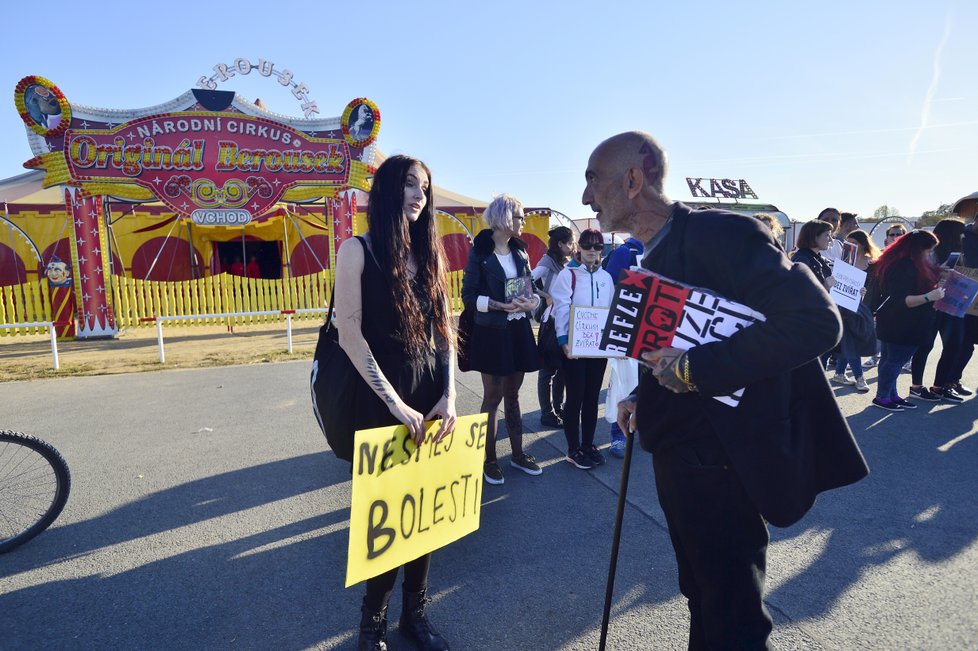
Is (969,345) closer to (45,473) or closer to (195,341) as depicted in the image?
(45,473)

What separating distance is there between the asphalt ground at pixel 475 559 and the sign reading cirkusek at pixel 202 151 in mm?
8792

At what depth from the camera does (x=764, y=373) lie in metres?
1.43

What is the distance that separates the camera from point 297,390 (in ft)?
22.3

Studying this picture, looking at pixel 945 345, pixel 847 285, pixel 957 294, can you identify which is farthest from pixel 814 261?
pixel 945 345

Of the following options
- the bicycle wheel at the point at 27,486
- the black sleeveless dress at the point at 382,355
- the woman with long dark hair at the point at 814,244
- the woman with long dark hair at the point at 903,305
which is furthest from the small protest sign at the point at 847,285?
the bicycle wheel at the point at 27,486

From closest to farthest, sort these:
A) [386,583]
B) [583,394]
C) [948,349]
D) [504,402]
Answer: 1. [386,583]
2. [504,402]
3. [583,394]
4. [948,349]

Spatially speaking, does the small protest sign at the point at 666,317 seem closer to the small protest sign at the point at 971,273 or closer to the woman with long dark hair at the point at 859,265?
the woman with long dark hair at the point at 859,265

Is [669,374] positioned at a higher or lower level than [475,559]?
higher

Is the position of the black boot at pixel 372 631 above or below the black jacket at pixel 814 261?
below

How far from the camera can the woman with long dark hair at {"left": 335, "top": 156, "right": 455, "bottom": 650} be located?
7.00ft

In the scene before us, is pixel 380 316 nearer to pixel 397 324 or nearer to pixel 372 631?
pixel 397 324

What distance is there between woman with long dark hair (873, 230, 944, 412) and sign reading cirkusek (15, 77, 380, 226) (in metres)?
10.8

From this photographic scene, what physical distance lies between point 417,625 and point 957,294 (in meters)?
6.27

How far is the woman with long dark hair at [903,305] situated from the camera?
5.58 metres
